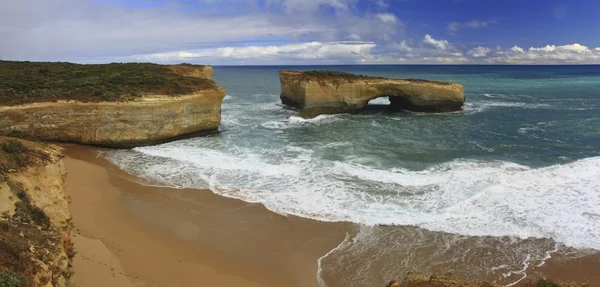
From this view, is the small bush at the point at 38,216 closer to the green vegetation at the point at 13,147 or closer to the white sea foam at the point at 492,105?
the green vegetation at the point at 13,147

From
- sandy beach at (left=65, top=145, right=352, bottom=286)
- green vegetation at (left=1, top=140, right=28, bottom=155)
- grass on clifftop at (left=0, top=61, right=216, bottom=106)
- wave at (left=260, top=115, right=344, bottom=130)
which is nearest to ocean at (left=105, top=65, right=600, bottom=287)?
wave at (left=260, top=115, right=344, bottom=130)

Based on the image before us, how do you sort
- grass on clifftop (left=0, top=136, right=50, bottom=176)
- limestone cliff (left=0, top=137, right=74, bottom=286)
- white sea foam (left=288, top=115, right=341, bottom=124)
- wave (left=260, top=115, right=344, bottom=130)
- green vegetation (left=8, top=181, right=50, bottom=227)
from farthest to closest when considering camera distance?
1. white sea foam (left=288, top=115, right=341, bottom=124)
2. wave (left=260, top=115, right=344, bottom=130)
3. grass on clifftop (left=0, top=136, right=50, bottom=176)
4. green vegetation (left=8, top=181, right=50, bottom=227)
5. limestone cliff (left=0, top=137, right=74, bottom=286)

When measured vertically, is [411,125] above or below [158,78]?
below

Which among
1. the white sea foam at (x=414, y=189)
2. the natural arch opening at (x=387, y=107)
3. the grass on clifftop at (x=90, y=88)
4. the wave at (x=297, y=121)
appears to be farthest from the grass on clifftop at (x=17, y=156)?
the natural arch opening at (x=387, y=107)

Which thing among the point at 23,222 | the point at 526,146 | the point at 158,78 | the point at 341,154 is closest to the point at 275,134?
the point at 341,154

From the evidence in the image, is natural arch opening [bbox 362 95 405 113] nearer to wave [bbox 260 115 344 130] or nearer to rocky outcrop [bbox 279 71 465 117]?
rocky outcrop [bbox 279 71 465 117]

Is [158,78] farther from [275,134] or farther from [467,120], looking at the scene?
[467,120]
